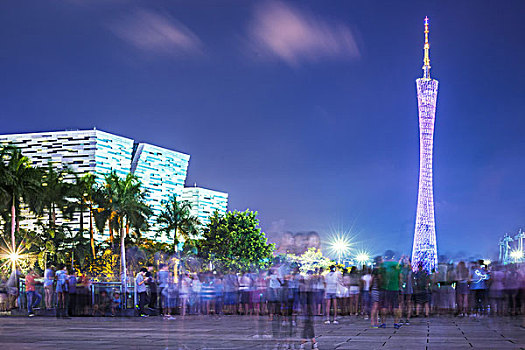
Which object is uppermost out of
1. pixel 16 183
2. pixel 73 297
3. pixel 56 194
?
pixel 56 194

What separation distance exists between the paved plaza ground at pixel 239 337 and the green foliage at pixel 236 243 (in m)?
64.2

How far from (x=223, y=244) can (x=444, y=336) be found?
69872 millimetres

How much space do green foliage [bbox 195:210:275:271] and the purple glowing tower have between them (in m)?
21.2

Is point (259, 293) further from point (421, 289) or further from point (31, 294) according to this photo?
point (31, 294)

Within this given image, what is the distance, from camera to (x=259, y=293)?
87.8 feet

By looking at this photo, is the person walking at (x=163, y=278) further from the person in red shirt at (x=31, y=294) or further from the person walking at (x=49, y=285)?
the person in red shirt at (x=31, y=294)

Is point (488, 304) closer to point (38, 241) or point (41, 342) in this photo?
point (41, 342)

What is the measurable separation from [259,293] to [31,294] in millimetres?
7847

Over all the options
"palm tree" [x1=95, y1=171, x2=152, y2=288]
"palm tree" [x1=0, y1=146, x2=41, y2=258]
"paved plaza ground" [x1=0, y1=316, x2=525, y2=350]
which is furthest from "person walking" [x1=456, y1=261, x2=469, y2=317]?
"palm tree" [x1=95, y1=171, x2=152, y2=288]

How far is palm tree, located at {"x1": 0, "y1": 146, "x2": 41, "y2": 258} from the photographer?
5422 cm

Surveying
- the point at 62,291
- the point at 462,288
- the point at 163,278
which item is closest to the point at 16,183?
the point at 62,291

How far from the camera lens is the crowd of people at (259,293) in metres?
23.2

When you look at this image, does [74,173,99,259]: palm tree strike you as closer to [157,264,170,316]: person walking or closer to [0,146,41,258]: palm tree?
[0,146,41,258]: palm tree

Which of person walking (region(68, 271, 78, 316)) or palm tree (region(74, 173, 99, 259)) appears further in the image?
palm tree (region(74, 173, 99, 259))
